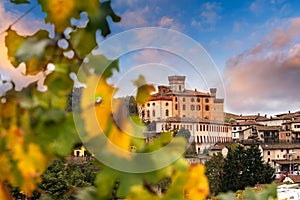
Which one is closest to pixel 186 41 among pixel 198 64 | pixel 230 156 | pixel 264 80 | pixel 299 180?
pixel 198 64

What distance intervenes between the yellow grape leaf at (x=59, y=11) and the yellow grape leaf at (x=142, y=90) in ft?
0.16

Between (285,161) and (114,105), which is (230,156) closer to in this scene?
(285,161)

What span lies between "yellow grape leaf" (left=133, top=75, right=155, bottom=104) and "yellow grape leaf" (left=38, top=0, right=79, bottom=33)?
5 centimetres

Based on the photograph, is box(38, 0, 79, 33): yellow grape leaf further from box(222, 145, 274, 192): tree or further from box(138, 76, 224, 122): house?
box(222, 145, 274, 192): tree

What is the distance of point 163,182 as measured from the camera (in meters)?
0.27

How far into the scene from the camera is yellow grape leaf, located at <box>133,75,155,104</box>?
0.30m

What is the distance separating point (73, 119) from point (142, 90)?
44 millimetres

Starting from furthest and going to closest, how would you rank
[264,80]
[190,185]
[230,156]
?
[264,80] < [230,156] < [190,185]

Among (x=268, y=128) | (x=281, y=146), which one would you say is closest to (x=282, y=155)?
(x=281, y=146)

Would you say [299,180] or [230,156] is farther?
[230,156]

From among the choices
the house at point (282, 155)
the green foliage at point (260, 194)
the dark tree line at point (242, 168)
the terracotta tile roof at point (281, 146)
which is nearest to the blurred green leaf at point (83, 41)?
the green foliage at point (260, 194)

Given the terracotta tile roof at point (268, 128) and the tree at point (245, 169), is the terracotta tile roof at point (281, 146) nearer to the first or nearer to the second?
the terracotta tile roof at point (268, 128)

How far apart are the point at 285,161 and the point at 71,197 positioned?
21.9m

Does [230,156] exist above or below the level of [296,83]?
below
